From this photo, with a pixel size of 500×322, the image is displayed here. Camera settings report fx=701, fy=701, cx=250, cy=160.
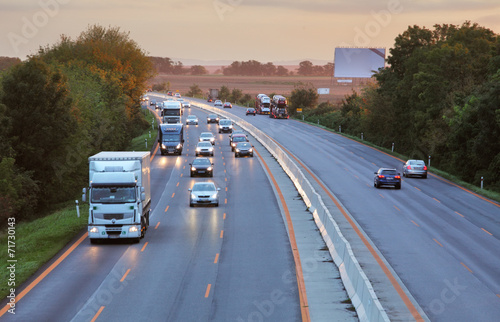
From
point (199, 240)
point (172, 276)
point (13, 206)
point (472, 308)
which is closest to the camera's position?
point (472, 308)

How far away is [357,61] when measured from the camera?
156m

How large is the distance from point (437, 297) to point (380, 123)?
260ft

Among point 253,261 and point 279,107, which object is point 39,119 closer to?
point 253,261

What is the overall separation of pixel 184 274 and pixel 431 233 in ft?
44.7

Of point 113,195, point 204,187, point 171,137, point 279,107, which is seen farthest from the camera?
point 279,107

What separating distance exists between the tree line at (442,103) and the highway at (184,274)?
2742 cm

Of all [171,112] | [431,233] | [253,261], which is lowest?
[253,261]

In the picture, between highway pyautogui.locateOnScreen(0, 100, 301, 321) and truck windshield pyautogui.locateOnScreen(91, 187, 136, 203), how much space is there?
1907mm

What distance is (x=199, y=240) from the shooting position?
3008 centimetres

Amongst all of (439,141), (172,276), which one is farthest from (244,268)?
(439,141)

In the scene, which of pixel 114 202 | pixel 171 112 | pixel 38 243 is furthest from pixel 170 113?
pixel 114 202

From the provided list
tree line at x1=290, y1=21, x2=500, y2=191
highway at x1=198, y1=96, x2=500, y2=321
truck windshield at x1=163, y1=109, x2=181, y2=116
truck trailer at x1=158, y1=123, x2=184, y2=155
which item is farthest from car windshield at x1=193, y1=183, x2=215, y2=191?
truck windshield at x1=163, y1=109, x2=181, y2=116

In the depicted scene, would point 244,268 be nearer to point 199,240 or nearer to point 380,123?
point 199,240

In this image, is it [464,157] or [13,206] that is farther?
[464,157]
